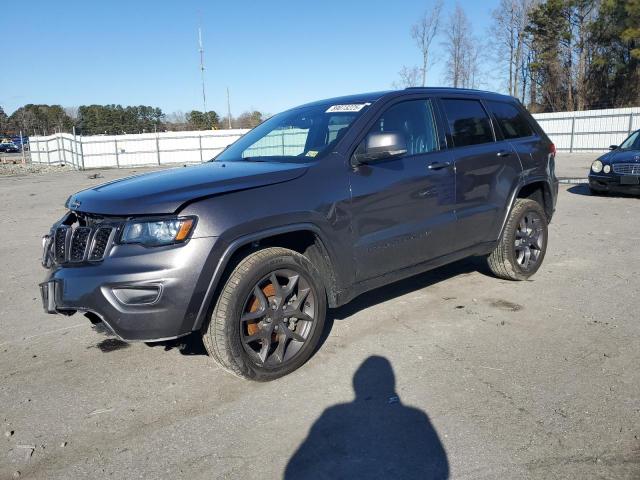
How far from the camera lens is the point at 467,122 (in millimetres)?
4789

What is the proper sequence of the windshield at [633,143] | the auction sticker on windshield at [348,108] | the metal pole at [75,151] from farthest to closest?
1. the metal pole at [75,151]
2. the windshield at [633,143]
3. the auction sticker on windshield at [348,108]

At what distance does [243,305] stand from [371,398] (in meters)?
0.97

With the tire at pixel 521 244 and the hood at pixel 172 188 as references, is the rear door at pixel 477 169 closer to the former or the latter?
the tire at pixel 521 244

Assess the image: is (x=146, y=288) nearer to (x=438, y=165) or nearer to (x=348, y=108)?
(x=348, y=108)

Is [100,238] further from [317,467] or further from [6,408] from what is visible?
[317,467]

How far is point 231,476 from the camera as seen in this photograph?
8.11 feet

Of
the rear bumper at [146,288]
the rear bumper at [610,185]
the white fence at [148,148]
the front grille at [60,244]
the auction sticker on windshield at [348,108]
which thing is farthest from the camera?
the white fence at [148,148]

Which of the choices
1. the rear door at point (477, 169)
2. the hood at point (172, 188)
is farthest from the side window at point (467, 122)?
the hood at point (172, 188)

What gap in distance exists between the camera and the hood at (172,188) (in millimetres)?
2977

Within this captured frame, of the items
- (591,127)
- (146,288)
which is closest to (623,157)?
(146,288)

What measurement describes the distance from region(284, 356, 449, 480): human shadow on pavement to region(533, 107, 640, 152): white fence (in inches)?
1147

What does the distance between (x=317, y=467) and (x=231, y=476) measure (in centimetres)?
42

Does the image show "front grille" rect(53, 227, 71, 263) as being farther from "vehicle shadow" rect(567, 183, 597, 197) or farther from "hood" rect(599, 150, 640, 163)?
"vehicle shadow" rect(567, 183, 597, 197)

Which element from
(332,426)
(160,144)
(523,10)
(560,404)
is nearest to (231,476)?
(332,426)
